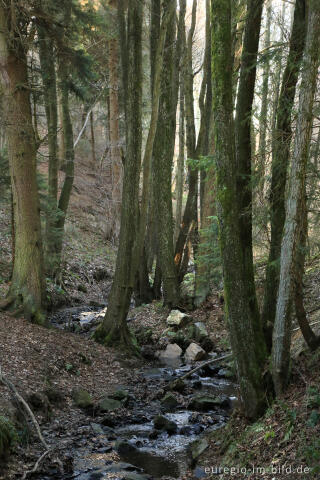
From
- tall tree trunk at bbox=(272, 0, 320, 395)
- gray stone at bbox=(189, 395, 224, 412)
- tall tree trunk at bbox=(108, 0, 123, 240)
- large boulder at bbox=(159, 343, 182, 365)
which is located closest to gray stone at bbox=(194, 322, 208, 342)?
large boulder at bbox=(159, 343, 182, 365)

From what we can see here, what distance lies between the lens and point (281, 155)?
598cm

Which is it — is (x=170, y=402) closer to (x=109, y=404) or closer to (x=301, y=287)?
(x=109, y=404)

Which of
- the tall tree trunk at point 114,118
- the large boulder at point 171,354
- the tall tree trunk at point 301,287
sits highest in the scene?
the tall tree trunk at point 114,118

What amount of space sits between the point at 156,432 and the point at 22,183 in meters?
6.73

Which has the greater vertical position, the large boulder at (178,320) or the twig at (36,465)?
the large boulder at (178,320)

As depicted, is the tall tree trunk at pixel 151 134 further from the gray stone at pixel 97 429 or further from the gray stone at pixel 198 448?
the gray stone at pixel 198 448

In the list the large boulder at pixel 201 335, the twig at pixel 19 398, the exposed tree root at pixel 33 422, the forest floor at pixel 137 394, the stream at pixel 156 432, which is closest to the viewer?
the forest floor at pixel 137 394

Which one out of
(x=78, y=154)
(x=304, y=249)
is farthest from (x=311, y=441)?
(x=78, y=154)

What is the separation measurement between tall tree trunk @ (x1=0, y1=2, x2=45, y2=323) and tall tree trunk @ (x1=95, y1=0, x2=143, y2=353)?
1757mm

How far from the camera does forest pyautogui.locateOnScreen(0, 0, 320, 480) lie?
17.0 feet

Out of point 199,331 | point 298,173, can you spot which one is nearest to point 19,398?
point 298,173

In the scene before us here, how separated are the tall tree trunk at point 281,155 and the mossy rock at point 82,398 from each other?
317 cm

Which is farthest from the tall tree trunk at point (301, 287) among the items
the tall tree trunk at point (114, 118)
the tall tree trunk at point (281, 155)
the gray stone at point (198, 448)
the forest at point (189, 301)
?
the tall tree trunk at point (114, 118)

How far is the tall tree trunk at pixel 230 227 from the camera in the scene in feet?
18.4
